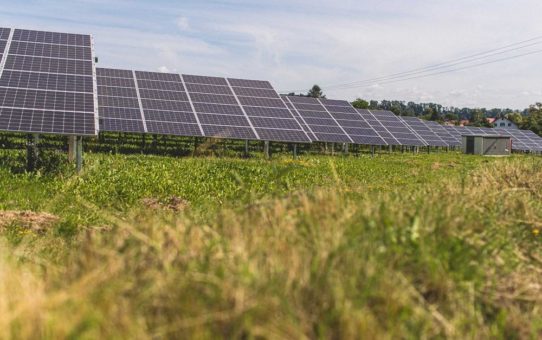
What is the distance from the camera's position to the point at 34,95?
46.2ft

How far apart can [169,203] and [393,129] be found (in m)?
31.6

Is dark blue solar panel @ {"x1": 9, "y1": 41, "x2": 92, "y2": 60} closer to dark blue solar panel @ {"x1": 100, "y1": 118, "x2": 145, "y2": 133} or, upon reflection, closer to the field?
dark blue solar panel @ {"x1": 100, "y1": 118, "x2": 145, "y2": 133}

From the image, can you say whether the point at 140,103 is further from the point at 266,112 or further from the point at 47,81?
the point at 47,81

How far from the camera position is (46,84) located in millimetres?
14852

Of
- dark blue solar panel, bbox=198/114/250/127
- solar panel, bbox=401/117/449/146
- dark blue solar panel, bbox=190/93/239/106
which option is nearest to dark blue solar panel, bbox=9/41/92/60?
dark blue solar panel, bbox=198/114/250/127

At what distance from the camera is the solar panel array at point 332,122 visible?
30719mm

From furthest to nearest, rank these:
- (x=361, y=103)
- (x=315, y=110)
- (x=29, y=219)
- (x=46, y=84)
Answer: (x=361, y=103)
(x=315, y=110)
(x=46, y=84)
(x=29, y=219)

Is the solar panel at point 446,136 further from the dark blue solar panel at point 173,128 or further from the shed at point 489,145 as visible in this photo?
the dark blue solar panel at point 173,128

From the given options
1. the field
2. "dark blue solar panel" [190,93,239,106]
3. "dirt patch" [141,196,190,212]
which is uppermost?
"dark blue solar panel" [190,93,239,106]

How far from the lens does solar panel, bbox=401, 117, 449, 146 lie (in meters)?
44.6

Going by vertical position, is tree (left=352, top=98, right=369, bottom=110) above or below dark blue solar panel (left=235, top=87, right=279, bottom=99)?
above

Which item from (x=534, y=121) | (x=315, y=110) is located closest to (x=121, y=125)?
(x=315, y=110)

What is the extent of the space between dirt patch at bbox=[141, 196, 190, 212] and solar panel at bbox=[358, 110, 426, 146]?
25195mm

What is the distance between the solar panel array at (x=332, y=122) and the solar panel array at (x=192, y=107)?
3685mm
